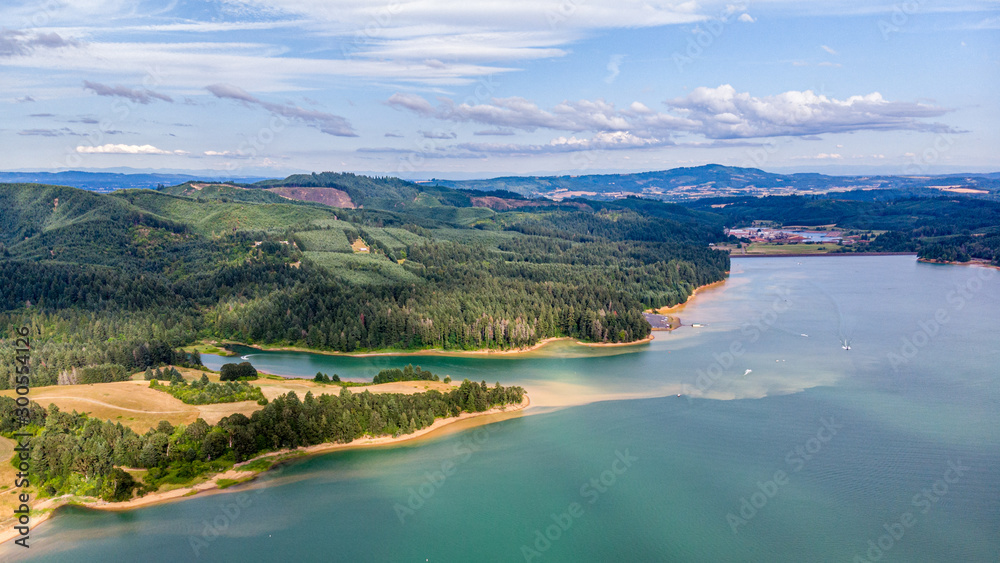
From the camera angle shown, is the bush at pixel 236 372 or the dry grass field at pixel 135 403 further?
the bush at pixel 236 372

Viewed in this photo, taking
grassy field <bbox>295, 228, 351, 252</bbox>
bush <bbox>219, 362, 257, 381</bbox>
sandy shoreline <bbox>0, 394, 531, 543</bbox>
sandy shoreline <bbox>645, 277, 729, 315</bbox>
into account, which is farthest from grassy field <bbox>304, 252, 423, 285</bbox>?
sandy shoreline <bbox>0, 394, 531, 543</bbox>

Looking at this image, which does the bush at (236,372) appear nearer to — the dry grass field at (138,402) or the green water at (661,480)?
the dry grass field at (138,402)

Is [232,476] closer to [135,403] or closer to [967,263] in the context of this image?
[135,403]

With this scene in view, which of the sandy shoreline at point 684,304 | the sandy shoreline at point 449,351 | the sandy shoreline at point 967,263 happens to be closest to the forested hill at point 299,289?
the sandy shoreline at point 449,351

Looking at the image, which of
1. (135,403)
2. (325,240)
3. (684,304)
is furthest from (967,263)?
(135,403)

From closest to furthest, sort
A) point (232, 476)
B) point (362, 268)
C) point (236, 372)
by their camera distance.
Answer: point (232, 476) < point (236, 372) < point (362, 268)

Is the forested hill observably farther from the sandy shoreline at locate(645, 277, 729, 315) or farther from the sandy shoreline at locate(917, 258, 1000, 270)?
the sandy shoreline at locate(917, 258, 1000, 270)
